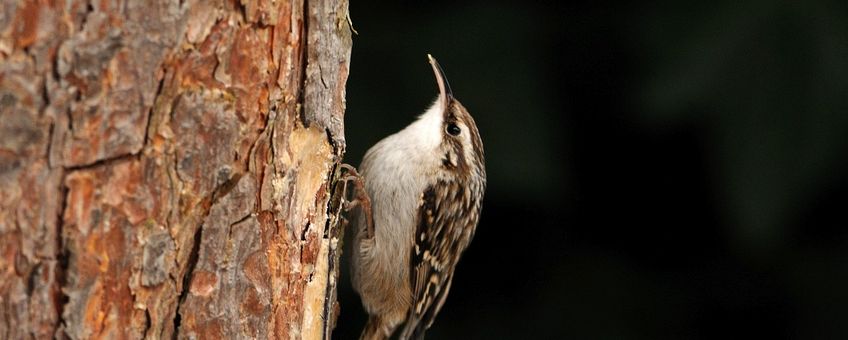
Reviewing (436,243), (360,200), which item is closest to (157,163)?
(360,200)

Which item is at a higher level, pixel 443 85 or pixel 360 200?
pixel 443 85

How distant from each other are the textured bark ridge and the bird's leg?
0.86 metres

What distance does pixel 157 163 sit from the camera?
4.86ft

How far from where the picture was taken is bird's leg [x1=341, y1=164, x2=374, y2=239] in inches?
104

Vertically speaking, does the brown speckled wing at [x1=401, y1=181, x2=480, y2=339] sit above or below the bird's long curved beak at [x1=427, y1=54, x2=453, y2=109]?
below

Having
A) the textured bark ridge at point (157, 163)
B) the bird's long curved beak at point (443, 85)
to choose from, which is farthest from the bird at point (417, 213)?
the textured bark ridge at point (157, 163)

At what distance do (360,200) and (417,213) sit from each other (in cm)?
24

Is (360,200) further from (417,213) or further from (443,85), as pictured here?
(443,85)

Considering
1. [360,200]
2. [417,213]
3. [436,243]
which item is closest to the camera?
[360,200]

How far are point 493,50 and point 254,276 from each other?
1617mm

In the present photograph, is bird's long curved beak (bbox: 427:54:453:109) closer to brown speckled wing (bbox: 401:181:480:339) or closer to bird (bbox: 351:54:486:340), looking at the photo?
bird (bbox: 351:54:486:340)

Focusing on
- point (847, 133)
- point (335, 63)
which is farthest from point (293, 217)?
point (847, 133)

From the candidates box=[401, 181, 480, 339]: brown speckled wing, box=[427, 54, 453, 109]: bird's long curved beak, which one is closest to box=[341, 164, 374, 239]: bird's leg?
box=[401, 181, 480, 339]: brown speckled wing

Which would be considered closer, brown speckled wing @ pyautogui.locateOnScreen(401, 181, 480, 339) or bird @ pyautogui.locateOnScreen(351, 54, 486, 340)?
bird @ pyautogui.locateOnScreen(351, 54, 486, 340)
